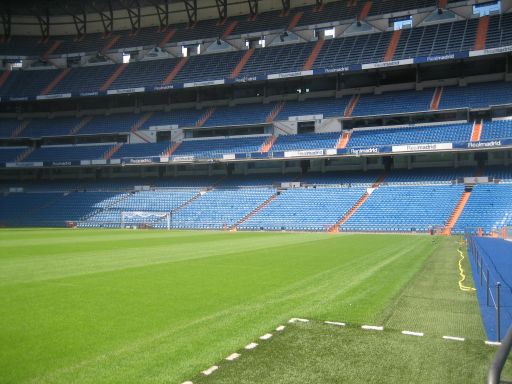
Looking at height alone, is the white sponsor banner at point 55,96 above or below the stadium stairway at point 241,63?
below

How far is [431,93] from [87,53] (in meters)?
46.3

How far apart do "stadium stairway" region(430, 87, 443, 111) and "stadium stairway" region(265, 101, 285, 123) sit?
1648 cm

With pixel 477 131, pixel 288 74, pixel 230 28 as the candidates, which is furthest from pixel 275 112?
pixel 477 131

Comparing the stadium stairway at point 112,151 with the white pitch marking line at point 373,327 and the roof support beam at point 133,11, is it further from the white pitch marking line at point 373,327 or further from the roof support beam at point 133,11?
the white pitch marking line at point 373,327

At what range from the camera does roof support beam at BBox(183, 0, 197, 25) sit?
6050 centimetres

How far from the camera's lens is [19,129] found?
58406mm

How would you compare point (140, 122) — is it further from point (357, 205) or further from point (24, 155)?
point (357, 205)

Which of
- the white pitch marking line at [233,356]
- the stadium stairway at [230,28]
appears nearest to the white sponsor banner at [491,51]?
the stadium stairway at [230,28]

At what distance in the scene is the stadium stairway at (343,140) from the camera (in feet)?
146

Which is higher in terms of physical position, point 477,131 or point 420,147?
point 477,131

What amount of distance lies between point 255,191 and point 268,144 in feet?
17.9

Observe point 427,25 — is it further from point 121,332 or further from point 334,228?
point 121,332

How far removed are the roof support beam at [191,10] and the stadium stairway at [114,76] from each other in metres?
10.9

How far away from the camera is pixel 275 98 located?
54156 mm
